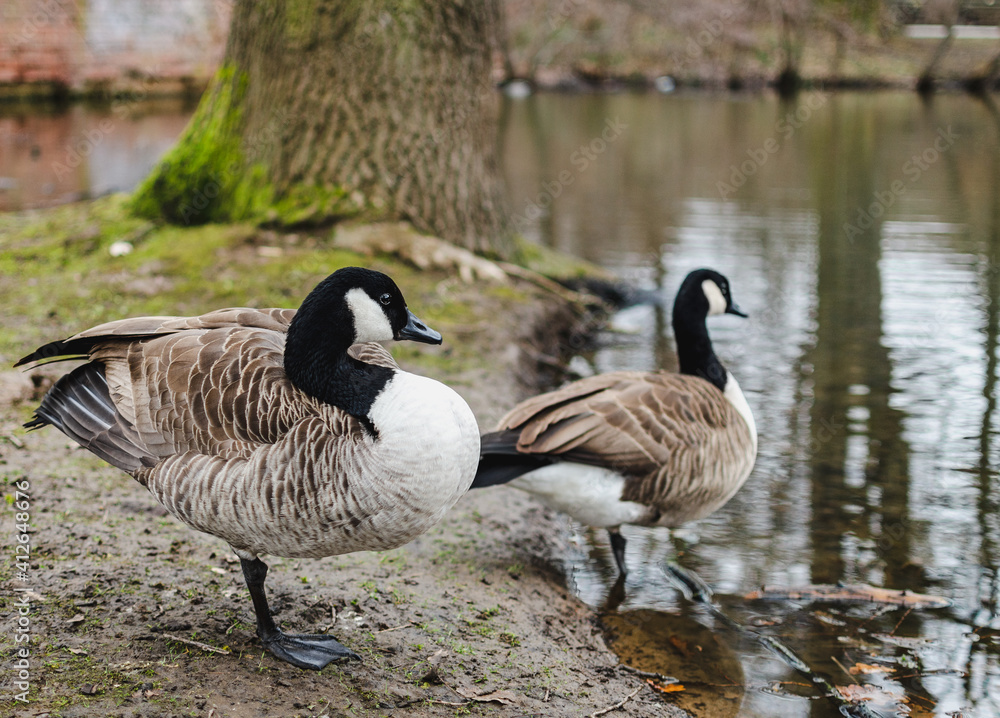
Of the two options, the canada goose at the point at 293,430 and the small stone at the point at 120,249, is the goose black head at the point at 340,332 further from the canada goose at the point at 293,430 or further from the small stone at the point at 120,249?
the small stone at the point at 120,249

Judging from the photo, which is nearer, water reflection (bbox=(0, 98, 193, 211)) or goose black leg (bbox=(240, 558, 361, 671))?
goose black leg (bbox=(240, 558, 361, 671))

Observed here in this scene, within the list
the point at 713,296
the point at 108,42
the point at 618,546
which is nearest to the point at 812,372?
the point at 713,296

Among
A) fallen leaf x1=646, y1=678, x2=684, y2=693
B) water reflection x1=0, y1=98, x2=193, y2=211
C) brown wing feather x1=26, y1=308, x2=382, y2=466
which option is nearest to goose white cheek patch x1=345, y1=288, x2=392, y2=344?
brown wing feather x1=26, y1=308, x2=382, y2=466

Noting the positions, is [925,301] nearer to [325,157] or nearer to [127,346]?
[325,157]

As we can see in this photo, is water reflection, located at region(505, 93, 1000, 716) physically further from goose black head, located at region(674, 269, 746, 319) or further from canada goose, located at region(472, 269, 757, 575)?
goose black head, located at region(674, 269, 746, 319)

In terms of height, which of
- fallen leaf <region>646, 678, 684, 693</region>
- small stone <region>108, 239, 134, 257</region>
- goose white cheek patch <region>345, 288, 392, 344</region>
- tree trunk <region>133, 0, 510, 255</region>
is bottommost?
fallen leaf <region>646, 678, 684, 693</region>

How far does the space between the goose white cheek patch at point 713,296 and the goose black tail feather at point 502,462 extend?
5.59ft

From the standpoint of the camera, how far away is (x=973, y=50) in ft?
118

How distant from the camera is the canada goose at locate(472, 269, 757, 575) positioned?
450 centimetres

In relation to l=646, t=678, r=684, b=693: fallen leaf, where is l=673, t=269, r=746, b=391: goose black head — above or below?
above

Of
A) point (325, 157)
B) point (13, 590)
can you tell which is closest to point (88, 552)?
point (13, 590)

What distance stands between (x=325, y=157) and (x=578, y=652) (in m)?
5.10

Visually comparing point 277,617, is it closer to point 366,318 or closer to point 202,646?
point 202,646

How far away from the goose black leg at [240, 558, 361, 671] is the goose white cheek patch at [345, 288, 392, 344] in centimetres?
96
